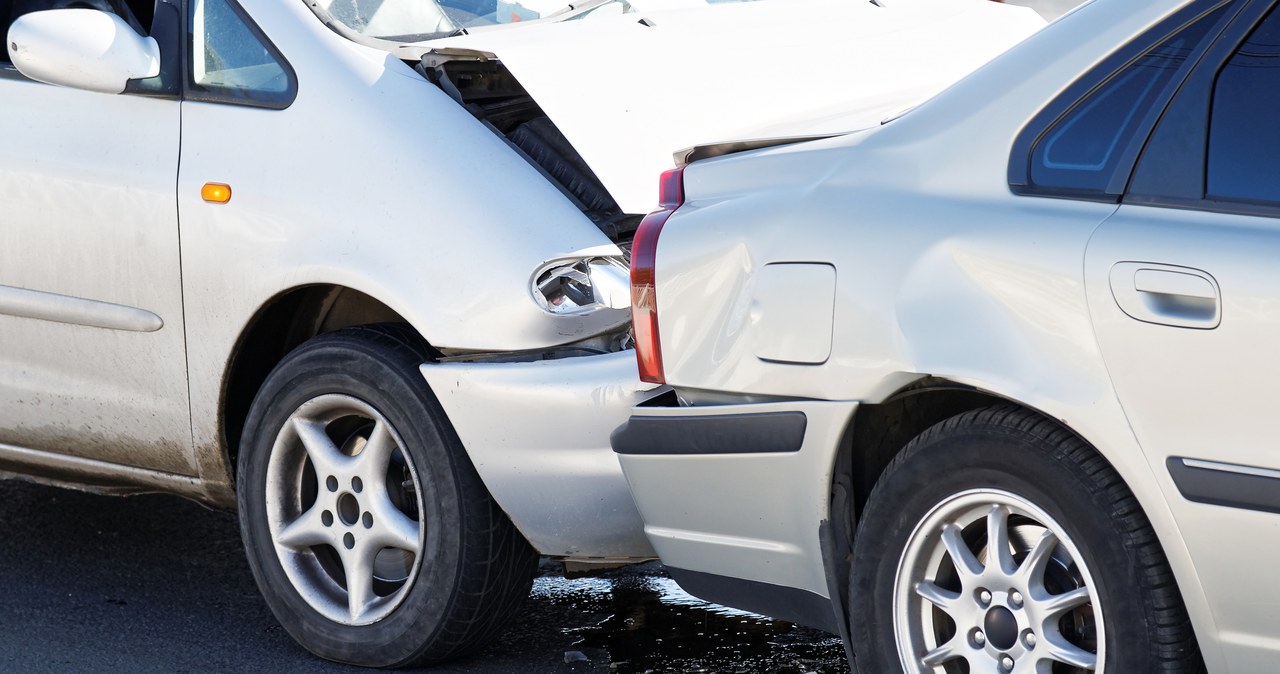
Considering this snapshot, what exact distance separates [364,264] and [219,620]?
47.8 inches

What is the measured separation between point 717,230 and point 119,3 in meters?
2.48

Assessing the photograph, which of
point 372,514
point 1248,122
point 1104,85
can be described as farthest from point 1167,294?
point 372,514

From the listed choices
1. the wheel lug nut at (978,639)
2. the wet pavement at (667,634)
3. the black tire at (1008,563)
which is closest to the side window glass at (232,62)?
the wet pavement at (667,634)

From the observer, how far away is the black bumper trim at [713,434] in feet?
9.85

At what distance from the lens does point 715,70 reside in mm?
4137


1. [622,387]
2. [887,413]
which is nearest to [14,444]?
[622,387]

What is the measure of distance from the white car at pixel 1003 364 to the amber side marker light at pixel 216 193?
45.1 inches

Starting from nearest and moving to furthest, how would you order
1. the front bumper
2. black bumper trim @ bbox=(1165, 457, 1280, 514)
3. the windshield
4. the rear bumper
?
black bumper trim @ bbox=(1165, 457, 1280, 514) → the rear bumper → the front bumper → the windshield

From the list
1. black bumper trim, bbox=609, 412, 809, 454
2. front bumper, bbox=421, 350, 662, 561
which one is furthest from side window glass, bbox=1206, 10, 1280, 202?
front bumper, bbox=421, 350, 662, 561

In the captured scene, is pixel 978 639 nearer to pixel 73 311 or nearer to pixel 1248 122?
pixel 1248 122

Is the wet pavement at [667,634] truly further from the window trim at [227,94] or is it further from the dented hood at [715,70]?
the window trim at [227,94]

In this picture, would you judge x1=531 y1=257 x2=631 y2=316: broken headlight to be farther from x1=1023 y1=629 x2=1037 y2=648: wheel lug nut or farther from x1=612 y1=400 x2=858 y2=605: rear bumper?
x1=1023 y1=629 x2=1037 y2=648: wheel lug nut

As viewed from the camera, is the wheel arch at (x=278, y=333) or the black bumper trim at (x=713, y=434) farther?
the wheel arch at (x=278, y=333)

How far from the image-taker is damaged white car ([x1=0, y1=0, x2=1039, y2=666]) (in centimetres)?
362
